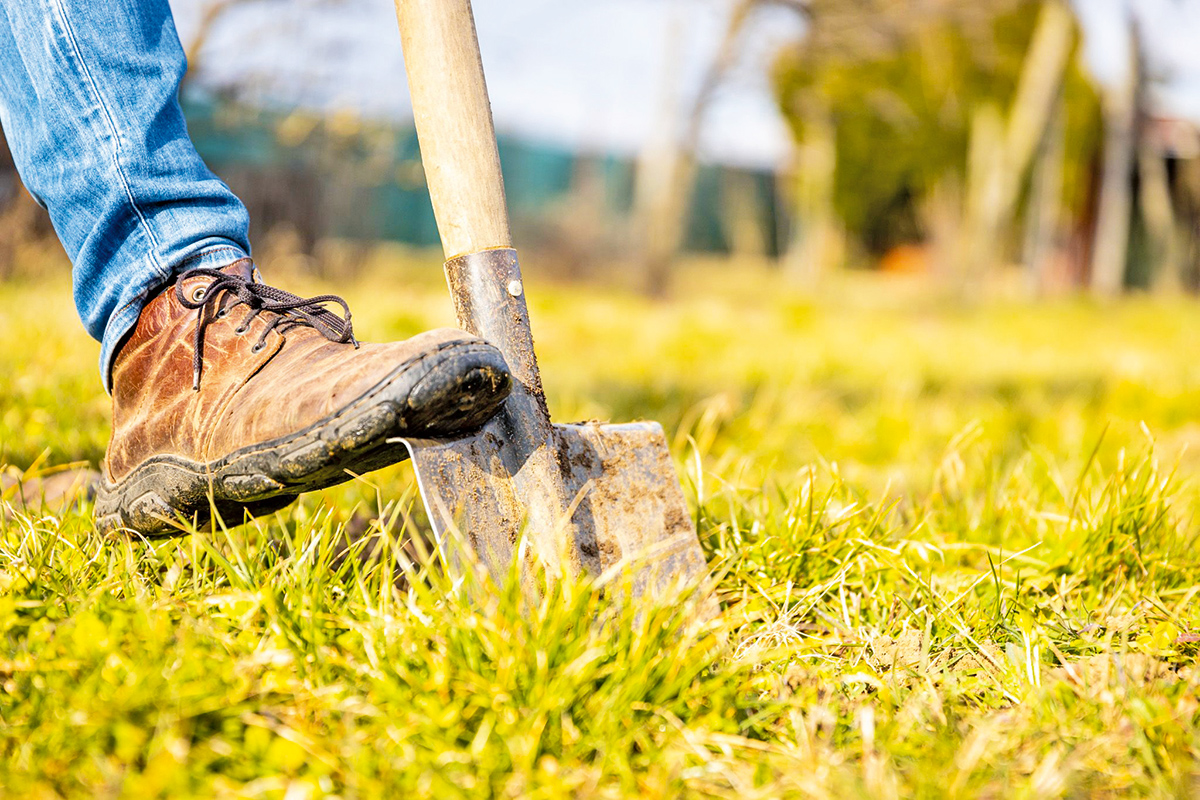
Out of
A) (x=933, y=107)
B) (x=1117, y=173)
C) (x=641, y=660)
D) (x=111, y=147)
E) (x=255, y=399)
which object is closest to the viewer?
(x=641, y=660)

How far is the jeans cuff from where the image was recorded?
5.04 feet

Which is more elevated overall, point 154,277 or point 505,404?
point 154,277

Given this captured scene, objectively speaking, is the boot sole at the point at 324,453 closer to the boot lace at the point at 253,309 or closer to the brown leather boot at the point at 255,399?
the brown leather boot at the point at 255,399

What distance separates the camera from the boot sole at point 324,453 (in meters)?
1.19

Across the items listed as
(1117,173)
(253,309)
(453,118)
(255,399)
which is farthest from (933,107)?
(255,399)

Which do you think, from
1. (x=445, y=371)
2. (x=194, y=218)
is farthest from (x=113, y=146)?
(x=445, y=371)

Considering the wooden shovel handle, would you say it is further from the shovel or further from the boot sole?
the boot sole

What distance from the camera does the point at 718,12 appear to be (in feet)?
30.5

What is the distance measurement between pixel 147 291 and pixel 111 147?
23cm

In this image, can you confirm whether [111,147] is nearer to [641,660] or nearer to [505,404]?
[505,404]

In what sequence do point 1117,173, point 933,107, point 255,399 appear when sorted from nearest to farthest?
point 255,399
point 1117,173
point 933,107

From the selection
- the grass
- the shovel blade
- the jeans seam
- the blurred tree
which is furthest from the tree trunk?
the jeans seam

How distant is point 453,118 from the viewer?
142cm

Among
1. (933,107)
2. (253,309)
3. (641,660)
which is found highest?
(253,309)
